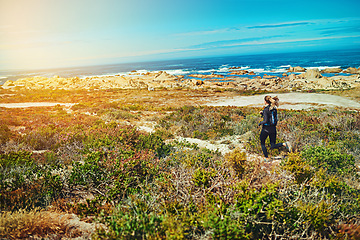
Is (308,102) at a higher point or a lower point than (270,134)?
lower

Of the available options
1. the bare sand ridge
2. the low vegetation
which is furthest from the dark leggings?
the bare sand ridge

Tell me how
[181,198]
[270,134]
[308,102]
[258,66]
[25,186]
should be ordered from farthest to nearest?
[258,66] → [308,102] → [270,134] → [25,186] → [181,198]

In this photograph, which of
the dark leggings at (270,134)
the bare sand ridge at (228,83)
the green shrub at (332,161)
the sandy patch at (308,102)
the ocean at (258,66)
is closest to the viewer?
the green shrub at (332,161)

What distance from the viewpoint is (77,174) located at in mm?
3955

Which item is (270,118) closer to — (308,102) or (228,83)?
(308,102)

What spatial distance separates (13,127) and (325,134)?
13.1 m

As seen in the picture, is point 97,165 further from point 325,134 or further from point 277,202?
point 325,134

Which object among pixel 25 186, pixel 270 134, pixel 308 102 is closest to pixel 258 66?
pixel 308 102

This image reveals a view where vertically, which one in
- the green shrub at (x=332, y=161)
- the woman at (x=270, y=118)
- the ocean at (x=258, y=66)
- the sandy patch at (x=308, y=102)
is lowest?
the sandy patch at (x=308, y=102)

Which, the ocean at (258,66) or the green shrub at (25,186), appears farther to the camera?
the ocean at (258,66)

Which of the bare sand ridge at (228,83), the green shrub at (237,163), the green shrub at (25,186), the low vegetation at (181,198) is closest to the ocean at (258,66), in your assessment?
the bare sand ridge at (228,83)

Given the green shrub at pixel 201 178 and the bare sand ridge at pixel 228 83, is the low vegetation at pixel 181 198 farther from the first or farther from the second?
the bare sand ridge at pixel 228 83

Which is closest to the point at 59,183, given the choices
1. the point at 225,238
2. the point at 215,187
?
the point at 215,187

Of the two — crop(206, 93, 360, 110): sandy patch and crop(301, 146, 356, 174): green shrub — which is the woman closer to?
crop(301, 146, 356, 174): green shrub
